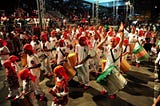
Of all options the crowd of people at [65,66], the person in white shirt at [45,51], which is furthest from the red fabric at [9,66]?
the person in white shirt at [45,51]

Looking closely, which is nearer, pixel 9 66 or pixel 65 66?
pixel 9 66

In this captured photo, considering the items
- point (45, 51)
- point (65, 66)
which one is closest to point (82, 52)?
point (65, 66)

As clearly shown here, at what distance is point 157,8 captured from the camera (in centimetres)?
4556

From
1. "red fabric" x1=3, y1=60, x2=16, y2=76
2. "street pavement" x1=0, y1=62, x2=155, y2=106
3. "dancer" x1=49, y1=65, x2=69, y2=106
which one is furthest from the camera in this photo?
"street pavement" x1=0, y1=62, x2=155, y2=106

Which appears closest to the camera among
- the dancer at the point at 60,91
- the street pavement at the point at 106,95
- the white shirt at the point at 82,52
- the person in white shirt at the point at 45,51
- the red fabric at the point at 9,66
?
the dancer at the point at 60,91

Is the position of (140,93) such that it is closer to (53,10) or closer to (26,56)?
(26,56)

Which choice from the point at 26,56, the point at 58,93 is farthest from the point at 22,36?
the point at 58,93

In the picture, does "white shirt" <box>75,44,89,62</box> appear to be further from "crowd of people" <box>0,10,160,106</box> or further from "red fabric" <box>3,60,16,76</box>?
"red fabric" <box>3,60,16,76</box>

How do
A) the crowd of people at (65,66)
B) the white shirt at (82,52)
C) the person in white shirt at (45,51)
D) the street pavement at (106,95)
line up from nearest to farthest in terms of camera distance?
the crowd of people at (65,66)
the street pavement at (106,95)
the white shirt at (82,52)
the person in white shirt at (45,51)

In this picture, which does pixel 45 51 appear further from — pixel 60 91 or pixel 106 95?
pixel 60 91

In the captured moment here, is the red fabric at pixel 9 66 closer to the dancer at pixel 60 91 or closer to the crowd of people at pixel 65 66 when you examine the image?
the crowd of people at pixel 65 66

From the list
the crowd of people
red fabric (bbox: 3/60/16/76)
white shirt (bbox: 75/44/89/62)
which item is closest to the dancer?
the crowd of people

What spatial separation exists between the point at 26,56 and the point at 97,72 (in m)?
4.12

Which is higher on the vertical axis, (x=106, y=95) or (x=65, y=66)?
(x=65, y=66)
